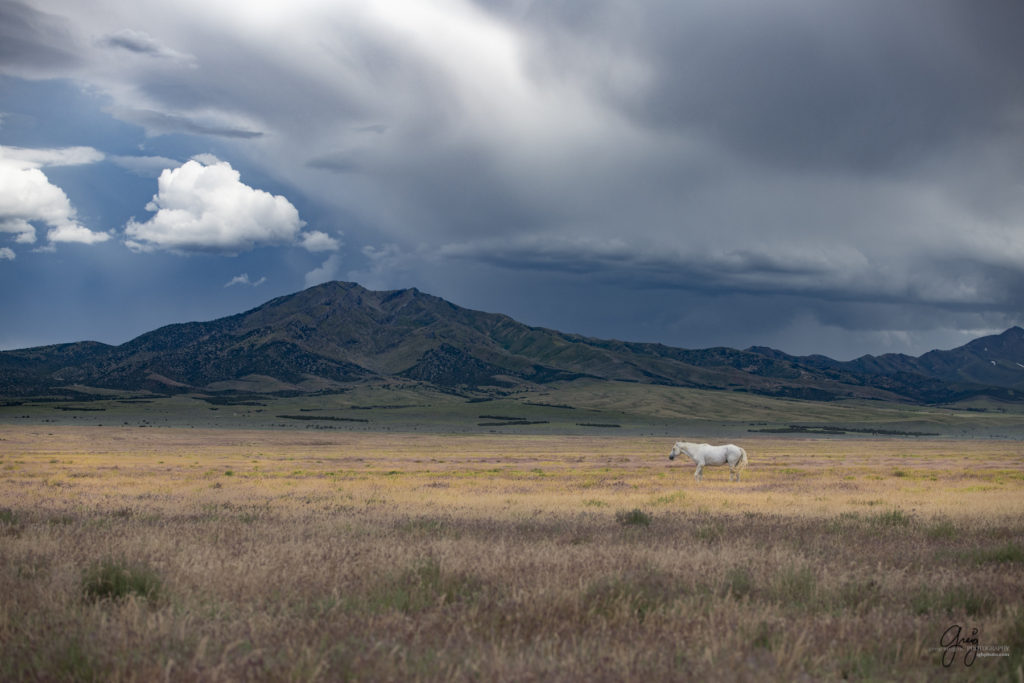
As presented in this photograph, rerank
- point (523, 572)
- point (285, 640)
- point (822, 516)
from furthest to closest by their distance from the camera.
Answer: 1. point (822, 516)
2. point (523, 572)
3. point (285, 640)

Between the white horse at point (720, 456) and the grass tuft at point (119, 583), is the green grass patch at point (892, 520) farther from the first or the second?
the white horse at point (720, 456)

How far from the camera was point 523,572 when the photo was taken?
9.84 meters

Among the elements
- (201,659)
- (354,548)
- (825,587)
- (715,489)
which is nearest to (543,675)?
(201,659)

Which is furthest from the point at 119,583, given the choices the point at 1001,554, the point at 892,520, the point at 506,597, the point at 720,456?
the point at 720,456

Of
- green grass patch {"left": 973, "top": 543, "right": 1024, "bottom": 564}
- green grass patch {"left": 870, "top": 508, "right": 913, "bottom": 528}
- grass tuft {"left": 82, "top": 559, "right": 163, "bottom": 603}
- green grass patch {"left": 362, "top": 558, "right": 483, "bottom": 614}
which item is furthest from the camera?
green grass patch {"left": 870, "top": 508, "right": 913, "bottom": 528}

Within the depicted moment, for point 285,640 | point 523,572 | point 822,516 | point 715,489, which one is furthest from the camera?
point 715,489

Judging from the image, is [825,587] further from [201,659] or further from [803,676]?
[201,659]

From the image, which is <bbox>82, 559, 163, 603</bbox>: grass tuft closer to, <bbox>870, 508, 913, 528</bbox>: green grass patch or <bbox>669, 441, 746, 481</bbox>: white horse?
<bbox>870, 508, 913, 528</bbox>: green grass patch

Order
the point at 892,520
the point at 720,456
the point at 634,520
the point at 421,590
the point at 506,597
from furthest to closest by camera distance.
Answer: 1. the point at 720,456
2. the point at 892,520
3. the point at 634,520
4. the point at 421,590
5. the point at 506,597

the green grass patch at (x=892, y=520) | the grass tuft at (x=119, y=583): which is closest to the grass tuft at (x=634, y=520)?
the green grass patch at (x=892, y=520)

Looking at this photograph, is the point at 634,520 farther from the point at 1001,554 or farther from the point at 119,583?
the point at 119,583

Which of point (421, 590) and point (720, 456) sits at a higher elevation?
point (421, 590)

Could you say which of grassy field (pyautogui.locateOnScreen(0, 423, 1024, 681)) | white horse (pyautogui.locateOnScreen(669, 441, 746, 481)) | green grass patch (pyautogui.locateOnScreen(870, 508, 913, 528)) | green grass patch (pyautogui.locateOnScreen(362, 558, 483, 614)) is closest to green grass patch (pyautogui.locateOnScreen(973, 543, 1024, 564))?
grassy field (pyautogui.locateOnScreen(0, 423, 1024, 681))

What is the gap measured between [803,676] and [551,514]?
1346 cm
